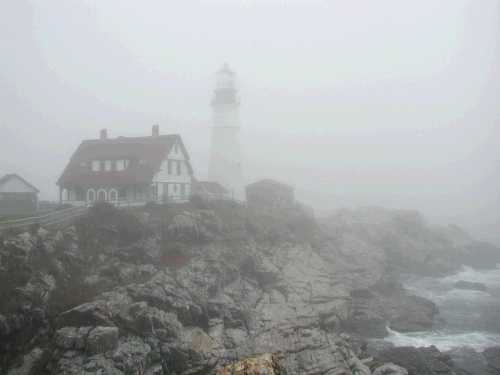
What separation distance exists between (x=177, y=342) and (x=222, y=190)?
26326 mm

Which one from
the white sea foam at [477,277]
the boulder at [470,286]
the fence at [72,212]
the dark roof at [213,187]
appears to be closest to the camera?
the fence at [72,212]

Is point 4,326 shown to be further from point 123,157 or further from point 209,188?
point 209,188

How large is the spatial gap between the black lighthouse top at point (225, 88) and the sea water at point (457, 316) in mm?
26335

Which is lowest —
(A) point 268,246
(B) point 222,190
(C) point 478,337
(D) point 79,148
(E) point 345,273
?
(C) point 478,337

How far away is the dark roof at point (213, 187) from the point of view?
42688 millimetres

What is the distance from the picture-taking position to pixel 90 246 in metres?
23.0

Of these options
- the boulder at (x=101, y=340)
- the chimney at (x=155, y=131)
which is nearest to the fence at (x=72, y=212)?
the boulder at (x=101, y=340)

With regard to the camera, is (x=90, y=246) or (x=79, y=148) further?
(x=79, y=148)

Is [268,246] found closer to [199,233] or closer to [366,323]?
[199,233]

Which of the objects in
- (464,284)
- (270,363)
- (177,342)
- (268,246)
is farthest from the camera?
(464,284)

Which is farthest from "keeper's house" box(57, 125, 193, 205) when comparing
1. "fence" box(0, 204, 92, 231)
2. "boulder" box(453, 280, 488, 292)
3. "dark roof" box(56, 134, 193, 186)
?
"boulder" box(453, 280, 488, 292)

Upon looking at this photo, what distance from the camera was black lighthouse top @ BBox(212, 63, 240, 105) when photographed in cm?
4425

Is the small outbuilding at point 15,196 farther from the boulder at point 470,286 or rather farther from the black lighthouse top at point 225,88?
the boulder at point 470,286

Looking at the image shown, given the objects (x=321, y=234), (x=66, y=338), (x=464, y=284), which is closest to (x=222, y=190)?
(x=321, y=234)
